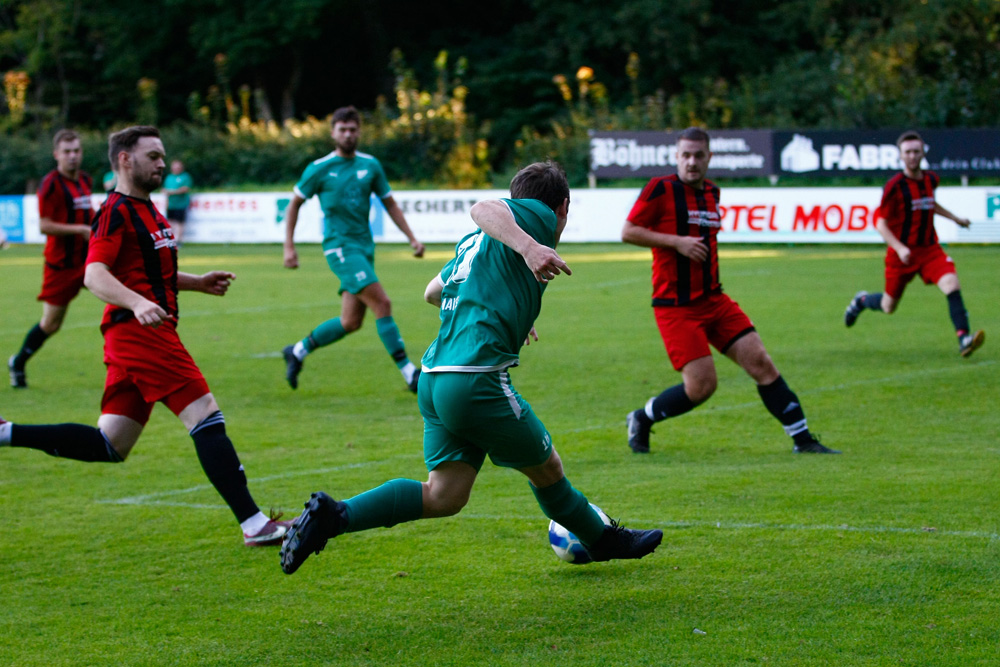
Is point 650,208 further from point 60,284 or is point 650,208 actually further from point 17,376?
point 17,376

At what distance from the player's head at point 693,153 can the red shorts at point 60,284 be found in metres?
5.83

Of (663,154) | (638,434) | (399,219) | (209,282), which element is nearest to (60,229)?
(399,219)

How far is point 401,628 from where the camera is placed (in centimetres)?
460

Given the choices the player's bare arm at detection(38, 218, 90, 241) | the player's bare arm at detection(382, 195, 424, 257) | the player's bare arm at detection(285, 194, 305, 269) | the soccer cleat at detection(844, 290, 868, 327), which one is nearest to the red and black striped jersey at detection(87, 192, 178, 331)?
the player's bare arm at detection(285, 194, 305, 269)

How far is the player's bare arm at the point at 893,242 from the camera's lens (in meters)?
11.1

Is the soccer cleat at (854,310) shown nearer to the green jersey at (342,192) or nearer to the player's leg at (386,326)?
the player's leg at (386,326)

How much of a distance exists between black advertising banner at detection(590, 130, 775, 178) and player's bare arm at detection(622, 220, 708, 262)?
20.8 metres

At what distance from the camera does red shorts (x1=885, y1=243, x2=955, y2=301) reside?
1169cm

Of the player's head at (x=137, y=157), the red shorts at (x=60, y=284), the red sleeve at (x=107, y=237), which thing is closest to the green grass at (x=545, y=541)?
the red shorts at (x=60, y=284)

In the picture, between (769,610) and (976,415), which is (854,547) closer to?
(769,610)

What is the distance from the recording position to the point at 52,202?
10.9 meters

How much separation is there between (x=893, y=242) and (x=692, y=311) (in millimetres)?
4487

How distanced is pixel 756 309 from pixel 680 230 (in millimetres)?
8080

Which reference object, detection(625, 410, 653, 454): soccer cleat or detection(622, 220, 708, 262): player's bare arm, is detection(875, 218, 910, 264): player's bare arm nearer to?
detection(622, 220, 708, 262): player's bare arm
